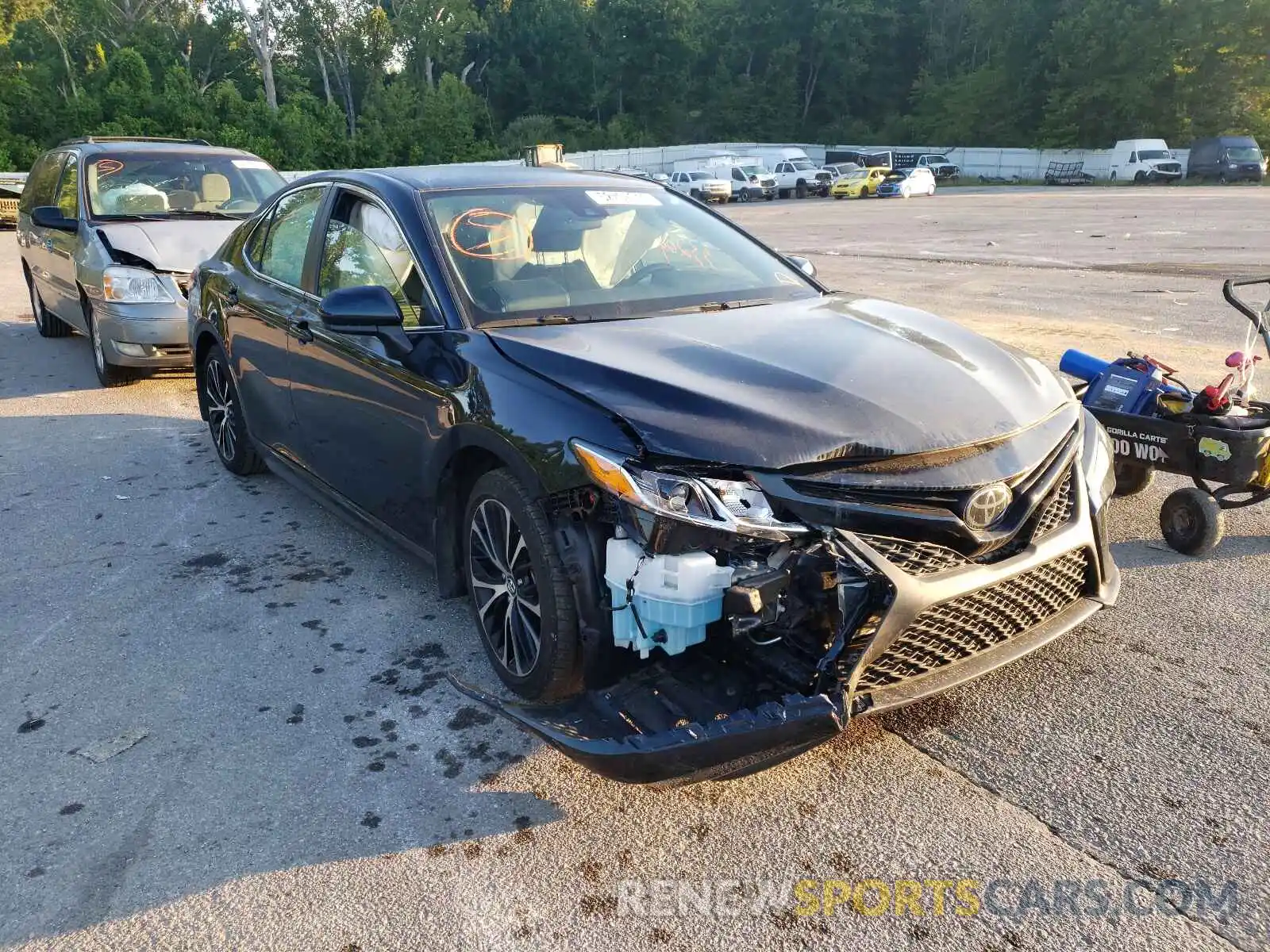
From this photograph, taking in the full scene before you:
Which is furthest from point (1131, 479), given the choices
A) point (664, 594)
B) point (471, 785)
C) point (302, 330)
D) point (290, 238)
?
point (290, 238)

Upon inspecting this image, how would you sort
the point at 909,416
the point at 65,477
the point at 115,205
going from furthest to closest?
1. the point at 115,205
2. the point at 65,477
3. the point at 909,416

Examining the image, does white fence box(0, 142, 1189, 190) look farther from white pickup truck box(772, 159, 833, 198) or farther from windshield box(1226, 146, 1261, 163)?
white pickup truck box(772, 159, 833, 198)

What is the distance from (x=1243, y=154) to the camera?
150ft

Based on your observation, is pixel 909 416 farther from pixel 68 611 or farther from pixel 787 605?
pixel 68 611

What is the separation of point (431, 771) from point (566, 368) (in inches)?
51.5

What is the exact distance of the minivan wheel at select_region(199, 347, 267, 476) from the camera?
5680 mm

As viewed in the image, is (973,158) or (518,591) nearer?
(518,591)

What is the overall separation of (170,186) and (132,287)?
5.57 ft

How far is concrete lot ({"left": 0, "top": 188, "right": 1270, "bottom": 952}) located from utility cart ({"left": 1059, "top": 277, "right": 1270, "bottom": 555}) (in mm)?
213

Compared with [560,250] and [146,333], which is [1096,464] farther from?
[146,333]

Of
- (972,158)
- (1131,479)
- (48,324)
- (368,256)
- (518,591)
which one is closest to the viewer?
(518,591)

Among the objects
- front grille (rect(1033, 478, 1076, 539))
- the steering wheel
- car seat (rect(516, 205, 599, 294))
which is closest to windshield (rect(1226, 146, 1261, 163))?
the steering wheel

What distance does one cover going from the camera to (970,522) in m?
2.79

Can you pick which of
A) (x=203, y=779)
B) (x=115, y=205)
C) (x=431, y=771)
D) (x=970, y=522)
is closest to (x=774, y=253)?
(x=970, y=522)
